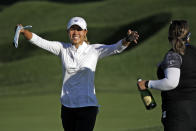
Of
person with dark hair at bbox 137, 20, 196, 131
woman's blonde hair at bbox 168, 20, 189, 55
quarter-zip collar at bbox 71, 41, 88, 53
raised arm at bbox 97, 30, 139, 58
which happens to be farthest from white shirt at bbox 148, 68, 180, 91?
quarter-zip collar at bbox 71, 41, 88, 53

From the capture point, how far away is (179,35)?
5.25m

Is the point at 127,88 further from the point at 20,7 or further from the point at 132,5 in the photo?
the point at 20,7

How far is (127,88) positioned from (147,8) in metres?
36.6

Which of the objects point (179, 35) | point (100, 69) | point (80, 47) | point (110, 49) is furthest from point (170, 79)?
point (100, 69)

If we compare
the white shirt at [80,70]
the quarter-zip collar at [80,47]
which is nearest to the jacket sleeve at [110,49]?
the white shirt at [80,70]

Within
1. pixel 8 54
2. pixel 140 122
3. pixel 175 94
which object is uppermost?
pixel 8 54

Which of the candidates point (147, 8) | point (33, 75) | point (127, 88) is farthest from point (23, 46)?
point (127, 88)

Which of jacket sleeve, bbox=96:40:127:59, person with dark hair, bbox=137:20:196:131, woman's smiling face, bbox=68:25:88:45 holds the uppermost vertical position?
woman's smiling face, bbox=68:25:88:45

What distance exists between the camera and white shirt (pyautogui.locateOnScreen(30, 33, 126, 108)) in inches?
268

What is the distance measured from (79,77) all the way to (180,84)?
1911mm

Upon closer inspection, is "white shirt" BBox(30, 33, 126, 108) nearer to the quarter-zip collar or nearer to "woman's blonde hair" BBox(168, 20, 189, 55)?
the quarter-zip collar

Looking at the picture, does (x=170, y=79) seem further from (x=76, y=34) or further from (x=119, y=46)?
(x=76, y=34)

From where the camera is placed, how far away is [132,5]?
6706 cm

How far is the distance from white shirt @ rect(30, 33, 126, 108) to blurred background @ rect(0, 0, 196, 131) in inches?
223
